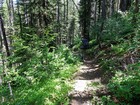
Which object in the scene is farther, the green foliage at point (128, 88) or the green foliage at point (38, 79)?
the green foliage at point (38, 79)

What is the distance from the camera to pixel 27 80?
8.83 m

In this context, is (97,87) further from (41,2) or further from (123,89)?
(41,2)

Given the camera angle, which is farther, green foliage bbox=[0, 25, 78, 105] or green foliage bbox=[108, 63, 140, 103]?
green foliage bbox=[0, 25, 78, 105]

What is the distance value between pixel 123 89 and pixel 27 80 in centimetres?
435

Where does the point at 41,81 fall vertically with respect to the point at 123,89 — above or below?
below

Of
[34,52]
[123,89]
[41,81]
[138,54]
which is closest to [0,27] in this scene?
[34,52]

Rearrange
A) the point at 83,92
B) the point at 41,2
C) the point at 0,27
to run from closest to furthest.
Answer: the point at 83,92
the point at 41,2
the point at 0,27

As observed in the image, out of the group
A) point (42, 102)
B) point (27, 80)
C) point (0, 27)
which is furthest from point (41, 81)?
point (0, 27)

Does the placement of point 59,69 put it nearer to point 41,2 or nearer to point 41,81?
point 41,81

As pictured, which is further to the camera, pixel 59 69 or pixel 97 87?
pixel 59 69

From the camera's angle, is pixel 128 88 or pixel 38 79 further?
pixel 38 79

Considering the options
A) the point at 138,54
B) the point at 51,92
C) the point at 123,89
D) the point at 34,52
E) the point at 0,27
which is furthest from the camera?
the point at 0,27

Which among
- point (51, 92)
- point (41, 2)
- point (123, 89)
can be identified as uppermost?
point (41, 2)

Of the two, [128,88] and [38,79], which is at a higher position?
[128,88]
